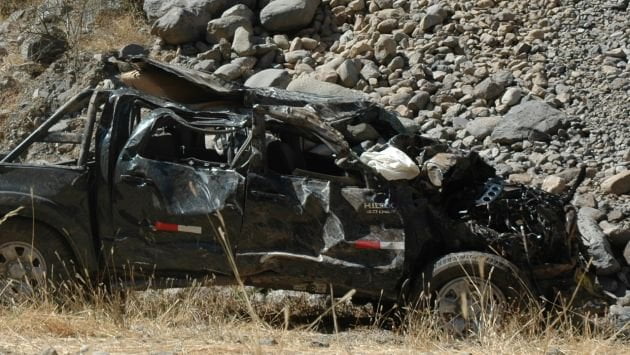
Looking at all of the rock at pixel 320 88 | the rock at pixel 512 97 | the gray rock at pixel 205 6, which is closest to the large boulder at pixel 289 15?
the gray rock at pixel 205 6

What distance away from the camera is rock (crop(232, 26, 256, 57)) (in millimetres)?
14055

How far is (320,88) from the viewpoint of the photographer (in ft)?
40.4

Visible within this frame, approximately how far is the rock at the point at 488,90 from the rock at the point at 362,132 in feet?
13.8

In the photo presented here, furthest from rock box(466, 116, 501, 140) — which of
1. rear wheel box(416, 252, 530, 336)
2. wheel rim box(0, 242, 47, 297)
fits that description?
wheel rim box(0, 242, 47, 297)

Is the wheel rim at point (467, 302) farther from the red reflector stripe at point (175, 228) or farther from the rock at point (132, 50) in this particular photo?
the rock at point (132, 50)

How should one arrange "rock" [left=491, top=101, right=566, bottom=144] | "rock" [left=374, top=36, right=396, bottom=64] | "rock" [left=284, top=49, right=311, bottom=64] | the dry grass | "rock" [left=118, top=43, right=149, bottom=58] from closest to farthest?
the dry grass < "rock" [left=491, top=101, right=566, bottom=144] < "rock" [left=374, top=36, right=396, bottom=64] < "rock" [left=284, top=49, right=311, bottom=64] < "rock" [left=118, top=43, right=149, bottom=58]

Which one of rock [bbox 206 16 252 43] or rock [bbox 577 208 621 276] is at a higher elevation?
rock [bbox 206 16 252 43]

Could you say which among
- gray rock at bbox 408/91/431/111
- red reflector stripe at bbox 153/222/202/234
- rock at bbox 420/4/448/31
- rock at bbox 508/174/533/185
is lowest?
red reflector stripe at bbox 153/222/202/234

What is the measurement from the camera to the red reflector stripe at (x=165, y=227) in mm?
7543

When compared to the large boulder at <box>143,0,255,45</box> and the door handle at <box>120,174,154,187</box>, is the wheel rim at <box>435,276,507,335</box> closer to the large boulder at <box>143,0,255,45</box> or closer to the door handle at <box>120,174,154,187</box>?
the door handle at <box>120,174,154,187</box>

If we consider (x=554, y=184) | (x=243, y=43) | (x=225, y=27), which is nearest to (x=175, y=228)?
(x=554, y=184)

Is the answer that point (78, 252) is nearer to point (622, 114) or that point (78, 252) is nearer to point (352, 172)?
point (352, 172)

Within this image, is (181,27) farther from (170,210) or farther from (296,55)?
(170,210)

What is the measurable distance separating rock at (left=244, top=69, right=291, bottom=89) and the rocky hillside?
27mm
